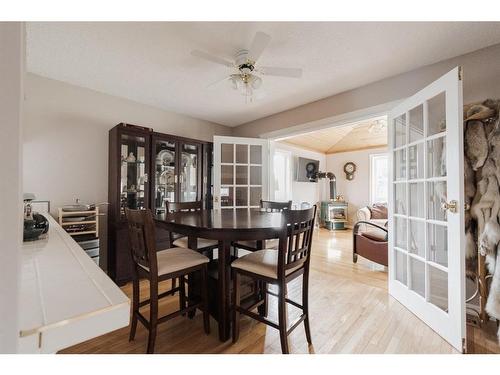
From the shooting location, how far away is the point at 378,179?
231 inches

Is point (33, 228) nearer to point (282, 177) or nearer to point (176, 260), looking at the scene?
point (176, 260)

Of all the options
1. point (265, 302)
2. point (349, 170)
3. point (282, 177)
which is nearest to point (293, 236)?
point (265, 302)

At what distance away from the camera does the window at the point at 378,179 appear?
584 cm

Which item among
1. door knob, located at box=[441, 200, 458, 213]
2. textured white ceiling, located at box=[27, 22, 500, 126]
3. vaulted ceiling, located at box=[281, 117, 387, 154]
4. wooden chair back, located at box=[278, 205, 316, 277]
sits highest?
vaulted ceiling, located at box=[281, 117, 387, 154]

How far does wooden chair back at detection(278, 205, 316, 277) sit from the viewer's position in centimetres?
138

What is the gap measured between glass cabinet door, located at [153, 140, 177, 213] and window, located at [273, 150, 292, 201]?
289 cm

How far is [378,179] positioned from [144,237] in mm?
6039

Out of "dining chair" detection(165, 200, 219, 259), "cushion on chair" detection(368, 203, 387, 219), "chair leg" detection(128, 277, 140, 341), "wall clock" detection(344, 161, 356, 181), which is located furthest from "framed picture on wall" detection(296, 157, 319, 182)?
"chair leg" detection(128, 277, 140, 341)

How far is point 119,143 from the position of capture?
2547 mm

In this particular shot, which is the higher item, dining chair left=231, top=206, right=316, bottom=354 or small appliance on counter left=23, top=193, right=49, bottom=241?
small appliance on counter left=23, top=193, right=49, bottom=241

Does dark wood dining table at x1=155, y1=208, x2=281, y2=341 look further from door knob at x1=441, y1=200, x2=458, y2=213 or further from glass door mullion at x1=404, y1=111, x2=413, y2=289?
glass door mullion at x1=404, y1=111, x2=413, y2=289

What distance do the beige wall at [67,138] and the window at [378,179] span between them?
560 cm
